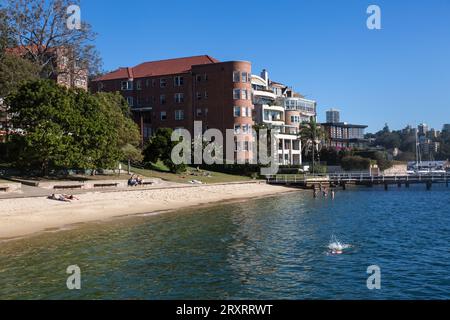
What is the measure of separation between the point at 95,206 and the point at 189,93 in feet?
187

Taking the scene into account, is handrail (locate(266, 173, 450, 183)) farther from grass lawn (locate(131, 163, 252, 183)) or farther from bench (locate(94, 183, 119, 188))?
bench (locate(94, 183, 119, 188))

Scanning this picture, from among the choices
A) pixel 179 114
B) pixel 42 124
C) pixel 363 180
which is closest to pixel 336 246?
pixel 42 124

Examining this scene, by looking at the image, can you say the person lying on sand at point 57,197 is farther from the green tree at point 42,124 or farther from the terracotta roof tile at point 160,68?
the terracotta roof tile at point 160,68

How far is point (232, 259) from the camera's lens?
23812 mm

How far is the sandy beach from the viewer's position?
1334 inches

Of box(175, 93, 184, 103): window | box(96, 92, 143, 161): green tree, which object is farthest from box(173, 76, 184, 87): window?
box(96, 92, 143, 161): green tree

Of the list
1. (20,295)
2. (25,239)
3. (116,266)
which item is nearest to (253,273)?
(116,266)

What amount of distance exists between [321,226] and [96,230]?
1698 cm

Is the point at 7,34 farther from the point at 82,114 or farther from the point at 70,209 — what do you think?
the point at 70,209

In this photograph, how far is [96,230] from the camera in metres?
33.7

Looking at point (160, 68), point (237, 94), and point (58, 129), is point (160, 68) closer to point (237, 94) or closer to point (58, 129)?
point (237, 94)

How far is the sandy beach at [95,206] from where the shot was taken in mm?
33884
